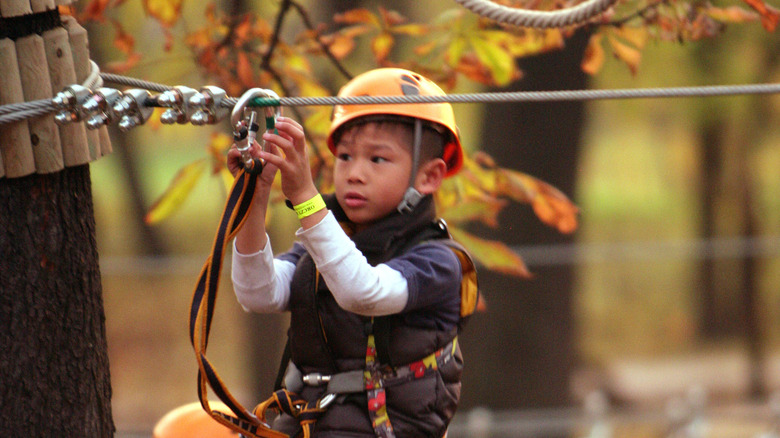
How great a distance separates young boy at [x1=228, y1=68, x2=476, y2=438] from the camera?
79.1 inches

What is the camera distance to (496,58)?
312 cm

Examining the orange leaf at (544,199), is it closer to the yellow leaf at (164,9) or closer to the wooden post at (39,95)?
the yellow leaf at (164,9)

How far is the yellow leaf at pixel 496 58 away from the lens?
3.11 meters

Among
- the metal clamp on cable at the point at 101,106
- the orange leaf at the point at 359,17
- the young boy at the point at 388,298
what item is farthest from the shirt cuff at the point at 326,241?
the orange leaf at the point at 359,17

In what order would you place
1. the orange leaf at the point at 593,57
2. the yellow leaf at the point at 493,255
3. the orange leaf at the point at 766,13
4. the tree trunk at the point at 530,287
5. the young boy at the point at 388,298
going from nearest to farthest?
the young boy at the point at 388,298
the orange leaf at the point at 766,13
the yellow leaf at the point at 493,255
the orange leaf at the point at 593,57
the tree trunk at the point at 530,287

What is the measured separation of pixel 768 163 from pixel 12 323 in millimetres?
11787

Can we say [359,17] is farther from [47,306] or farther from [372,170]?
[47,306]

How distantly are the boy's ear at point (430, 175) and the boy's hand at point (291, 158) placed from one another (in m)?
0.41

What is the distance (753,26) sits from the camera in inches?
302

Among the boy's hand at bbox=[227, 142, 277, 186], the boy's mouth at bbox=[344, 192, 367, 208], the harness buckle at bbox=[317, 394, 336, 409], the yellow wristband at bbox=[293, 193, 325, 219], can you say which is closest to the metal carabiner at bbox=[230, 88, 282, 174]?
the boy's hand at bbox=[227, 142, 277, 186]

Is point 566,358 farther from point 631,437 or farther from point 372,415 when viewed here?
point 372,415

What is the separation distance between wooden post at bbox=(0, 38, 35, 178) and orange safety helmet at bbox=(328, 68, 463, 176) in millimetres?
758

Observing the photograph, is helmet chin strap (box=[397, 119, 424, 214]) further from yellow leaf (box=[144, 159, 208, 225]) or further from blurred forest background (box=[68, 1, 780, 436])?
blurred forest background (box=[68, 1, 780, 436])

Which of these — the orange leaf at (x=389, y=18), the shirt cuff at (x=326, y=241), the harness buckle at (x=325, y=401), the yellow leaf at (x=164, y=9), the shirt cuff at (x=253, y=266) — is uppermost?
the yellow leaf at (x=164, y=9)
